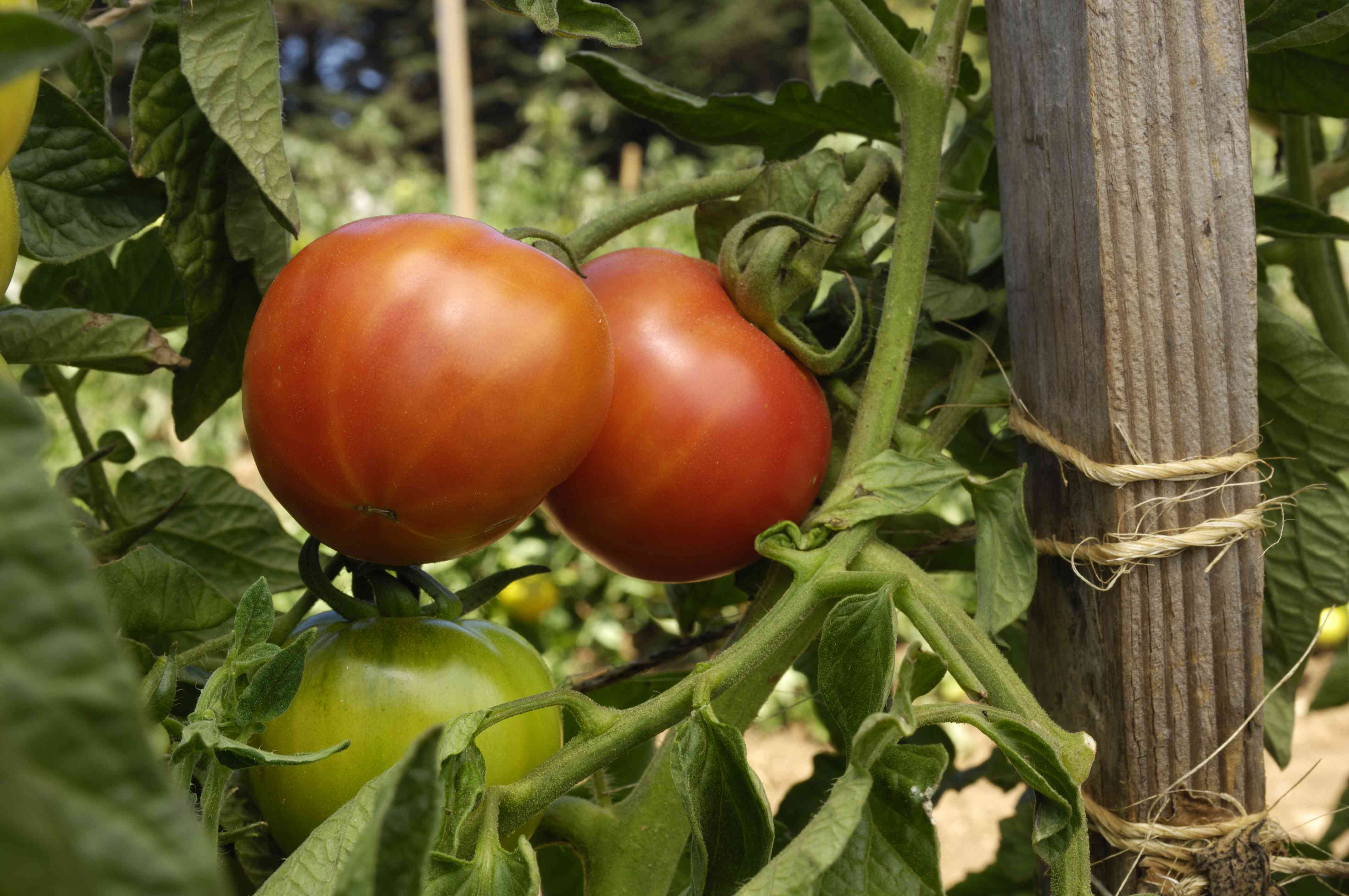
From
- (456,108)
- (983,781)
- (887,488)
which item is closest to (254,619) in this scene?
(887,488)

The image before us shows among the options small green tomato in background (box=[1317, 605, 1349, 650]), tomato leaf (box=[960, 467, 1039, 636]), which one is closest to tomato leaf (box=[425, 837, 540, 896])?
tomato leaf (box=[960, 467, 1039, 636])

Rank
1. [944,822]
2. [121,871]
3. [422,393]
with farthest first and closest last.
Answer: [944,822] < [422,393] < [121,871]

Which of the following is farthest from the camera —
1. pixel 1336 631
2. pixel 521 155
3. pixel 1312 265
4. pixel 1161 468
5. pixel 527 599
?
pixel 521 155

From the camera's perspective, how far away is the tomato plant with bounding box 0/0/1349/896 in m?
0.37

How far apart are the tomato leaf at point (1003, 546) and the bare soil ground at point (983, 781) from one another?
172 cm

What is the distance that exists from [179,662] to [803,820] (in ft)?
1.29

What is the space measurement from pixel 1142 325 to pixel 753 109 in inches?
9.9

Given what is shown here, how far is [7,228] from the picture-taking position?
0.31 m

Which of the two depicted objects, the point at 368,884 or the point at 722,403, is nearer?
the point at 368,884

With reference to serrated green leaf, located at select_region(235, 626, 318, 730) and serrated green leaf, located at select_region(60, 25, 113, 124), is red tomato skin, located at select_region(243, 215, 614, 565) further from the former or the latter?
serrated green leaf, located at select_region(60, 25, 113, 124)

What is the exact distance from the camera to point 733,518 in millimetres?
468

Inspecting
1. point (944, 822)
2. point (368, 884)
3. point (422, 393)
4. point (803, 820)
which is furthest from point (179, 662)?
point (944, 822)

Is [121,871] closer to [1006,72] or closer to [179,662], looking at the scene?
[179,662]

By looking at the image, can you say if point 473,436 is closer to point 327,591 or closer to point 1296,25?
point 327,591
